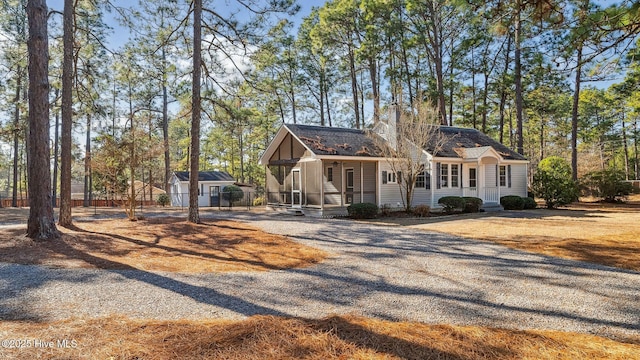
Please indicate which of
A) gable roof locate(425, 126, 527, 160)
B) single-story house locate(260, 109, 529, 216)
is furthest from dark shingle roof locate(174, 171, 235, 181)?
gable roof locate(425, 126, 527, 160)

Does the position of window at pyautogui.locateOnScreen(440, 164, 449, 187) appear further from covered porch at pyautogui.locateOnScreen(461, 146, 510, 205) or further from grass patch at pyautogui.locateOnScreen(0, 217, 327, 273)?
grass patch at pyautogui.locateOnScreen(0, 217, 327, 273)

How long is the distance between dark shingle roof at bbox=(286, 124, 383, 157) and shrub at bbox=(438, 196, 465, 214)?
3.66 meters

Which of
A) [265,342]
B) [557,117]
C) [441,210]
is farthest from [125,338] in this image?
[557,117]

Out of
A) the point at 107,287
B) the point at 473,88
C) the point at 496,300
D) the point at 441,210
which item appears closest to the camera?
the point at 496,300

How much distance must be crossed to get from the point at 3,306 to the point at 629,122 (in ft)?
171

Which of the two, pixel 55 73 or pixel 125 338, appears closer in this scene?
pixel 125 338

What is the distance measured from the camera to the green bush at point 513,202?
19.0 metres

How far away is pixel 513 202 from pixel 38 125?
64.2 ft

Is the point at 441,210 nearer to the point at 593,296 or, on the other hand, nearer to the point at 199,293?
the point at 593,296

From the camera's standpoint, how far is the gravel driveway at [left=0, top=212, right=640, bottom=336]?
407 centimetres

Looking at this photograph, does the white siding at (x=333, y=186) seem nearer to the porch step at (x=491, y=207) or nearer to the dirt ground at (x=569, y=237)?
the dirt ground at (x=569, y=237)

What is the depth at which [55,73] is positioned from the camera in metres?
18.7

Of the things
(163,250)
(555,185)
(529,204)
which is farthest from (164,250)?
(555,185)

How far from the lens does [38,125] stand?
8648 mm
